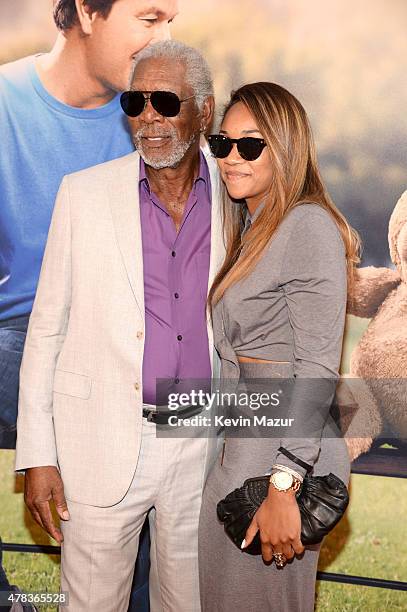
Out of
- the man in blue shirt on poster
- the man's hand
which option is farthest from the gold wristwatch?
the man in blue shirt on poster

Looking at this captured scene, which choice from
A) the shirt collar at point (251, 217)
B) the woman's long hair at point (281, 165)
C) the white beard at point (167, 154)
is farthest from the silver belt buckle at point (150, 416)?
the white beard at point (167, 154)

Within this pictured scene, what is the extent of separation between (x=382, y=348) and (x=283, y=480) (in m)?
1.28

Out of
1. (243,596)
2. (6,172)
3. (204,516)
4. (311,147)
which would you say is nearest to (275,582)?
(243,596)

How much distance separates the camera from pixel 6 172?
10.7ft

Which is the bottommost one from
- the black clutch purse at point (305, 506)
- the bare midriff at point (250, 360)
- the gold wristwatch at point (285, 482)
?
the black clutch purse at point (305, 506)

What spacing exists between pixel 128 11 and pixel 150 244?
1139 millimetres

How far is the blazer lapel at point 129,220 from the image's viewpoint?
95.7 inches

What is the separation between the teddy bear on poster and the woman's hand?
4.00ft

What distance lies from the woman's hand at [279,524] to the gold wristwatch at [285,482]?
1 cm

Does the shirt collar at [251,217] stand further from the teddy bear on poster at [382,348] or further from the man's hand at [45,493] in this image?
the man's hand at [45,493]

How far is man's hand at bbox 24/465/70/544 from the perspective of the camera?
2.48m

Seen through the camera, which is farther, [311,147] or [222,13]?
[222,13]

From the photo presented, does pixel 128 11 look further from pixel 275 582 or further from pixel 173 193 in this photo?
pixel 275 582

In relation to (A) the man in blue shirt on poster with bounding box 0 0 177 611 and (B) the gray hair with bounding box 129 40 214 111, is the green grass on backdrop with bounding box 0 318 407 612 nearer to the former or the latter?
(A) the man in blue shirt on poster with bounding box 0 0 177 611
